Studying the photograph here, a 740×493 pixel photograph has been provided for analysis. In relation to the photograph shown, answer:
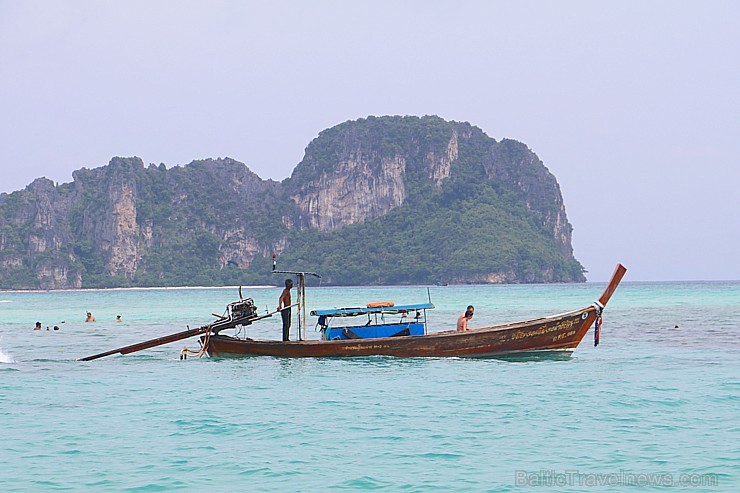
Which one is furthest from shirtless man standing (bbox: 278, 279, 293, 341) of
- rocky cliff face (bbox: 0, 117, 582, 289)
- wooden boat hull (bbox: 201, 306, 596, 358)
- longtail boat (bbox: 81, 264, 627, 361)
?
rocky cliff face (bbox: 0, 117, 582, 289)

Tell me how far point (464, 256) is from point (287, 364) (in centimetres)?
14739

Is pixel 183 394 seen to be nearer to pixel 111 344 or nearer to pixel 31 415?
pixel 31 415

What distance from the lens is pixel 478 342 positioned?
1998cm

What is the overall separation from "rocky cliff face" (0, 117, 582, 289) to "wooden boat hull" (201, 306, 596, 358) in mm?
151568

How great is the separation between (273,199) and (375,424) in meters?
185

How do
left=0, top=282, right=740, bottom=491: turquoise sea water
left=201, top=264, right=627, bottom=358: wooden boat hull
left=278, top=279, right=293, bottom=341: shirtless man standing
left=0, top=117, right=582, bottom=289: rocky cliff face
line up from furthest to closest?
left=0, top=117, right=582, bottom=289: rocky cliff face, left=278, top=279, right=293, bottom=341: shirtless man standing, left=201, top=264, right=627, bottom=358: wooden boat hull, left=0, top=282, right=740, bottom=491: turquoise sea water

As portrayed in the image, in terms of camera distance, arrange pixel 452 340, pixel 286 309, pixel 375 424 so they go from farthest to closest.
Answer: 1. pixel 286 309
2. pixel 452 340
3. pixel 375 424

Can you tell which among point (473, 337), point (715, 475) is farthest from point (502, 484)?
point (473, 337)

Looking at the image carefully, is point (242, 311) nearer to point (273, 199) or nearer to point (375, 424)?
point (375, 424)

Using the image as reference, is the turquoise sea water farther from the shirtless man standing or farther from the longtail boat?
the shirtless man standing

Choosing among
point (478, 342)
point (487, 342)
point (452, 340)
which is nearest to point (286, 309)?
point (452, 340)

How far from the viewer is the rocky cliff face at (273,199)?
575ft

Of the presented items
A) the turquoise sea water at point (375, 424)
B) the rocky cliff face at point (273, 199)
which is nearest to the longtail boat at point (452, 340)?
the turquoise sea water at point (375, 424)

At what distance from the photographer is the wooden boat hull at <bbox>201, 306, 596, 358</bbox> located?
19.9 meters
